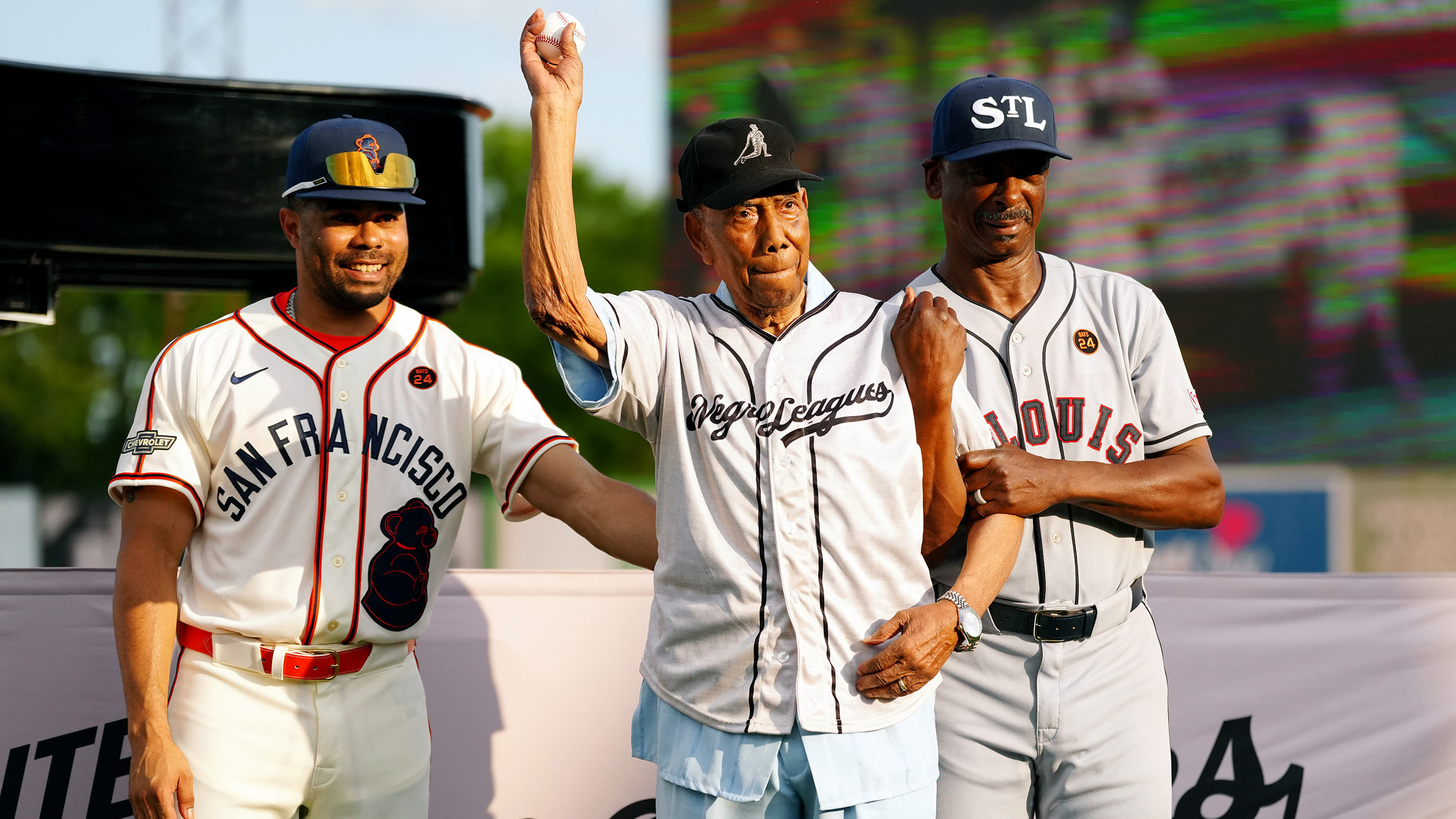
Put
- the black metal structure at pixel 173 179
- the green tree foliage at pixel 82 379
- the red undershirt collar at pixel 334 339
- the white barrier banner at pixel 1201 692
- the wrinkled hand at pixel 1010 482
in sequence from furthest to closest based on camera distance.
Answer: the green tree foliage at pixel 82 379 → the black metal structure at pixel 173 179 → the white barrier banner at pixel 1201 692 → the red undershirt collar at pixel 334 339 → the wrinkled hand at pixel 1010 482

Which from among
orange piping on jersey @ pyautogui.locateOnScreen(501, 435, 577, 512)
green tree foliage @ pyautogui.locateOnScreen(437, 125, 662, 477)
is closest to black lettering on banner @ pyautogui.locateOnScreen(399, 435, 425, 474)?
orange piping on jersey @ pyautogui.locateOnScreen(501, 435, 577, 512)

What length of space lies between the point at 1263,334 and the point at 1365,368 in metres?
0.93

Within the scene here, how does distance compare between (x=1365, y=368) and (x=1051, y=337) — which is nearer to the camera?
(x=1051, y=337)

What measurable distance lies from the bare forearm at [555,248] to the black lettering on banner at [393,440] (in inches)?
27.2

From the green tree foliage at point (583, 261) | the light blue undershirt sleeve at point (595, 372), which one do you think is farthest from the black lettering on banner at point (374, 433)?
the green tree foliage at point (583, 261)

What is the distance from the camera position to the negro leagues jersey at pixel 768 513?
221cm

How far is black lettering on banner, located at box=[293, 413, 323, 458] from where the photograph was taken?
2.69m

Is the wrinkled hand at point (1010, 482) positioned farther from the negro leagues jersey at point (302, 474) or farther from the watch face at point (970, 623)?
the negro leagues jersey at point (302, 474)

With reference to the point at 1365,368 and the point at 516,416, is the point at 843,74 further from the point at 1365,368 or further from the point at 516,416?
the point at 516,416

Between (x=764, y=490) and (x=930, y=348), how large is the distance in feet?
1.31

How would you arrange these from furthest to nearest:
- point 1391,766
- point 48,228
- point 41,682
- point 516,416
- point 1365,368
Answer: point 1365,368, point 48,228, point 1391,766, point 41,682, point 516,416

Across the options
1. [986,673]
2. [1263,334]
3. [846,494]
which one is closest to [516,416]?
[846,494]

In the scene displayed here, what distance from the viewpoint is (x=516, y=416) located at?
2.91 m

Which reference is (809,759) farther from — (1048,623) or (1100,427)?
(1100,427)
